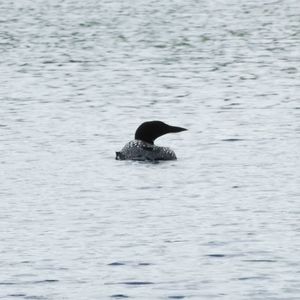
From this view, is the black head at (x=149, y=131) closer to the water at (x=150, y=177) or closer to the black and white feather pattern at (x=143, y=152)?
the black and white feather pattern at (x=143, y=152)

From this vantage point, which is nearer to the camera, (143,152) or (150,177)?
(150,177)

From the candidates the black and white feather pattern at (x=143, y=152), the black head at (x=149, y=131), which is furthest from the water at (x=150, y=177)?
the black head at (x=149, y=131)

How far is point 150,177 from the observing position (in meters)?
23.4

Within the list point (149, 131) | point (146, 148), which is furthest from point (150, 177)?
point (149, 131)

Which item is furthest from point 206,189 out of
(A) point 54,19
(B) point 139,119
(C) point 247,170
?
(A) point 54,19

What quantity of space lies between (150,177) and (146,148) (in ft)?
4.76

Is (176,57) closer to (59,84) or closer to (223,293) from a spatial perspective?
(59,84)

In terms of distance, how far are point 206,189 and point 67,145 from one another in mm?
5643

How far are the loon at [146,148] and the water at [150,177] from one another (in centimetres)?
17

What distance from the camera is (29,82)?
130 feet

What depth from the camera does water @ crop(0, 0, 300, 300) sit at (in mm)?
16422

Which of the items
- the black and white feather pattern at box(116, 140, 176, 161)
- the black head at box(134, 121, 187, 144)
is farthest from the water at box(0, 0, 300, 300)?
the black head at box(134, 121, 187, 144)

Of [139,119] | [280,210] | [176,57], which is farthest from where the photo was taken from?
[176,57]

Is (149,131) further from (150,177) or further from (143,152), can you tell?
(150,177)
